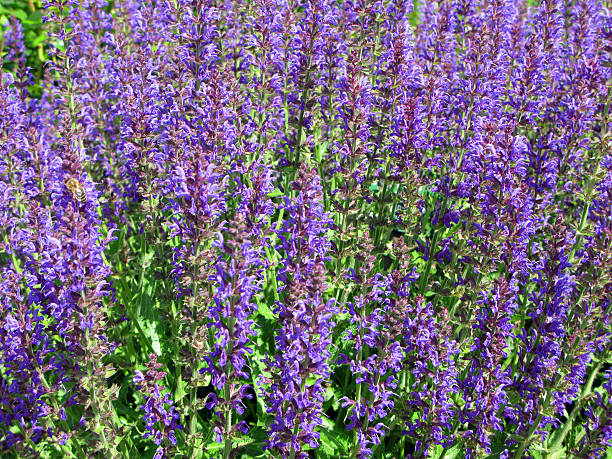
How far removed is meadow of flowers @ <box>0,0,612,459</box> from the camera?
15.4 ft

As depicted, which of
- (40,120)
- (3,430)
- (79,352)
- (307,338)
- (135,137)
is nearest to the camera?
(307,338)

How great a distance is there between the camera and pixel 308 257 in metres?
4.90

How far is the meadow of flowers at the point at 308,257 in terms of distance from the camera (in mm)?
4684

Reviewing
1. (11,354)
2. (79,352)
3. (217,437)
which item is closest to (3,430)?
(11,354)

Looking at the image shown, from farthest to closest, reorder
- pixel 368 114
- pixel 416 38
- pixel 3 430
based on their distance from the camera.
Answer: pixel 416 38 < pixel 368 114 < pixel 3 430

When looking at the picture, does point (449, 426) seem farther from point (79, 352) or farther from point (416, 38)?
point (416, 38)

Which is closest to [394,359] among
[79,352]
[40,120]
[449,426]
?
[449,426]

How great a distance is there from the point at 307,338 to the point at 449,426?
170cm

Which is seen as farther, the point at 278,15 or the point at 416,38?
the point at 416,38

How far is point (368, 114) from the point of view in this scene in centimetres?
632

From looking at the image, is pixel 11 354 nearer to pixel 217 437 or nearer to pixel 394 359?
pixel 217 437

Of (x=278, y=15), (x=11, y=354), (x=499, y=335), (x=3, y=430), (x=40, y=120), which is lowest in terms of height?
(x=3, y=430)

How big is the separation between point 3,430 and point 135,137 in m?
3.08

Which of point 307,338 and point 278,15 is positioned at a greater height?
point 278,15
